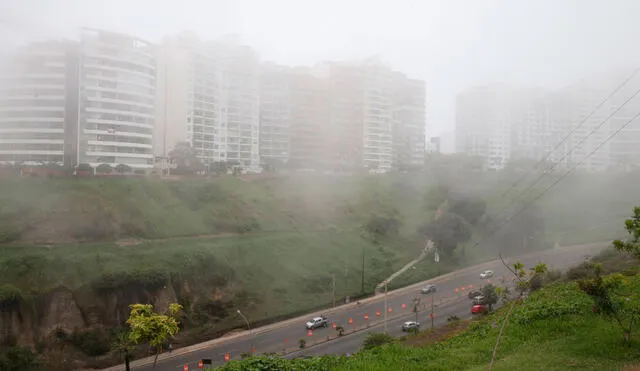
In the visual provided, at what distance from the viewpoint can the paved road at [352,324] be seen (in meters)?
17.8

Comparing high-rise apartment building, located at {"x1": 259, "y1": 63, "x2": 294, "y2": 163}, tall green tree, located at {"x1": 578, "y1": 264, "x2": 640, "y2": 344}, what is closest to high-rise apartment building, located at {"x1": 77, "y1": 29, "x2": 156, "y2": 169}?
high-rise apartment building, located at {"x1": 259, "y1": 63, "x2": 294, "y2": 163}

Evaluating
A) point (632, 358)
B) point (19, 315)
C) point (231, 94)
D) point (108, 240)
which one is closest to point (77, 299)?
point (19, 315)

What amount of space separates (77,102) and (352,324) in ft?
60.5

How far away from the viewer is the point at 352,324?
835 inches

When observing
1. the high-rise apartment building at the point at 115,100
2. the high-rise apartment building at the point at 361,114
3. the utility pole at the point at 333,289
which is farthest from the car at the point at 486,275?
the high-rise apartment building at the point at 115,100

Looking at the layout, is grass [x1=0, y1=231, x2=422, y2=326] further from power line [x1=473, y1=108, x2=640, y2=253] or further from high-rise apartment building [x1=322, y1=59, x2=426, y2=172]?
high-rise apartment building [x1=322, y1=59, x2=426, y2=172]

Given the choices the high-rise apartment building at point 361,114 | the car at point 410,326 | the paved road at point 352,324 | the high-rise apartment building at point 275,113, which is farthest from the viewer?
the high-rise apartment building at point 361,114

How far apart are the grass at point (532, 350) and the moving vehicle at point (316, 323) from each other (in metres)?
9.20

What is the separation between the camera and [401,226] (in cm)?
3459

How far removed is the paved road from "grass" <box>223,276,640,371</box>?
737 centimetres

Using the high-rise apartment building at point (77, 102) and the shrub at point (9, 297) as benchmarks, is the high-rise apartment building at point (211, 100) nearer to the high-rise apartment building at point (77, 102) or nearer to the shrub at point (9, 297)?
the high-rise apartment building at point (77, 102)

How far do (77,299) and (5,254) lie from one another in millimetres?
3496

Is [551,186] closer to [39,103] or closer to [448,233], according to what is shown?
[448,233]

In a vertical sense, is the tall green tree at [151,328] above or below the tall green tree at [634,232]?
below
